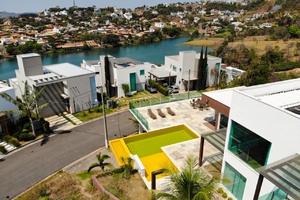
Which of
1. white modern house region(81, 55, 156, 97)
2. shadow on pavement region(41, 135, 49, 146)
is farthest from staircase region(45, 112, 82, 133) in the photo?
white modern house region(81, 55, 156, 97)

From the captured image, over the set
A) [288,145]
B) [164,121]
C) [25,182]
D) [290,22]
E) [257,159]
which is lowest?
[25,182]

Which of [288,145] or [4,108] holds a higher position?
[288,145]

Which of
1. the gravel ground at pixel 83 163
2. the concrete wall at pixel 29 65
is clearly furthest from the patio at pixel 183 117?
the concrete wall at pixel 29 65

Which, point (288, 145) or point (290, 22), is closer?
point (288, 145)

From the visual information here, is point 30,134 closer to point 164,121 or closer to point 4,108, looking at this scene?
point 4,108

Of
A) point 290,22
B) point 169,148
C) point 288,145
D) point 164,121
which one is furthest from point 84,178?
point 290,22

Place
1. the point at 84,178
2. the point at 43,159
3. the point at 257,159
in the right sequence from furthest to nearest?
the point at 43,159, the point at 84,178, the point at 257,159

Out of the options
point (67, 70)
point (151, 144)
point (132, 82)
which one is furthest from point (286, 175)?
point (132, 82)

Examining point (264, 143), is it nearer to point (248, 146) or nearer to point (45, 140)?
point (248, 146)
